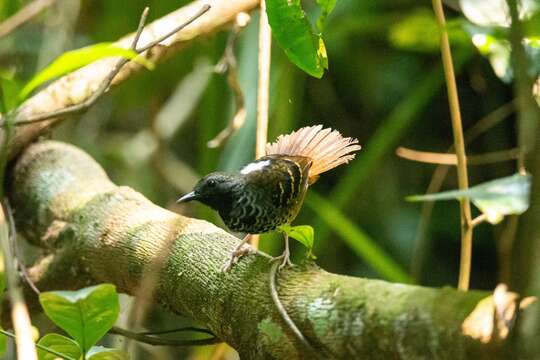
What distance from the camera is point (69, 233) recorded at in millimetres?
1644

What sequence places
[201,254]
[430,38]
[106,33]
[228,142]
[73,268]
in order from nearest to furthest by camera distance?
[201,254] → [73,268] → [430,38] → [228,142] → [106,33]

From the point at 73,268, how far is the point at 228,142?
34.2 inches

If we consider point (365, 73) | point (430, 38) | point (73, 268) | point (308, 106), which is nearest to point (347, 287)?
point (73, 268)

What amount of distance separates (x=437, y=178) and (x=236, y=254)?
144 cm

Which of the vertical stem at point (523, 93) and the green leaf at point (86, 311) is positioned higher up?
the vertical stem at point (523, 93)

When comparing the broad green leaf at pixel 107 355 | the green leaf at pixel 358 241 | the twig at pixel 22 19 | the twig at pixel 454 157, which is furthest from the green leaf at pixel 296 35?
the twig at pixel 454 157

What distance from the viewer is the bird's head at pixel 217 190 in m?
1.34

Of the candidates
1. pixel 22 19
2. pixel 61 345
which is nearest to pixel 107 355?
pixel 61 345

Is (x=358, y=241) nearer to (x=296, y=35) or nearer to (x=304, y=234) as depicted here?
(x=304, y=234)

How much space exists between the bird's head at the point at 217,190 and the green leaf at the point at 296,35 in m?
0.30

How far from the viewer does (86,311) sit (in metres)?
0.99

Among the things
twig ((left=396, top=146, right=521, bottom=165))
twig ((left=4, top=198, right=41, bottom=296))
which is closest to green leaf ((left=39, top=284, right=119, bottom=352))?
twig ((left=4, top=198, right=41, bottom=296))

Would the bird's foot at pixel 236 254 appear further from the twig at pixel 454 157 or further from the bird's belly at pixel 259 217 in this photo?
the twig at pixel 454 157

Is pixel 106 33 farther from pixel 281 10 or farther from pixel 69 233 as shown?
pixel 281 10
